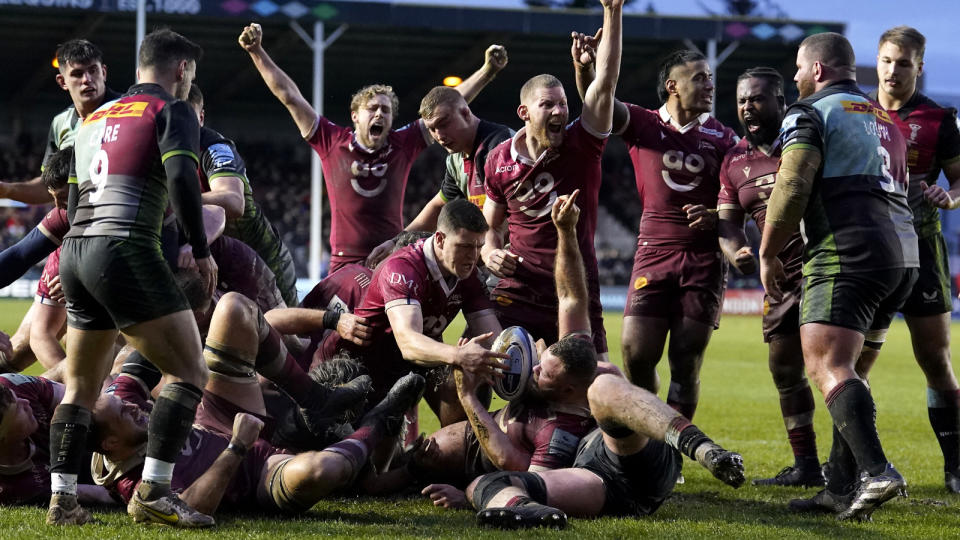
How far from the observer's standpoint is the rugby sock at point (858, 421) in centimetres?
519

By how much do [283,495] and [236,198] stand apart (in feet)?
7.60

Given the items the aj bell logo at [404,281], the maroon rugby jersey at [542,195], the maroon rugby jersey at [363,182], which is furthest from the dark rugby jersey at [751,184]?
the maroon rugby jersey at [363,182]

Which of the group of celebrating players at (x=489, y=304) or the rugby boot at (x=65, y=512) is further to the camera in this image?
the group of celebrating players at (x=489, y=304)

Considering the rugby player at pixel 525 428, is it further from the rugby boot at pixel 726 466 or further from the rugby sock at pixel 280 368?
the rugby boot at pixel 726 466

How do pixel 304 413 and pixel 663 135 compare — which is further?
pixel 663 135

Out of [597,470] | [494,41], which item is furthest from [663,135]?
[494,41]

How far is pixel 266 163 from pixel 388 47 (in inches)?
371

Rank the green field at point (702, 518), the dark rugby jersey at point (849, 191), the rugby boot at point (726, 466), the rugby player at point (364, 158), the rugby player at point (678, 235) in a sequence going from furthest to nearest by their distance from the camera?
the rugby player at point (364, 158), the rugby player at point (678, 235), the dark rugby jersey at point (849, 191), the green field at point (702, 518), the rugby boot at point (726, 466)

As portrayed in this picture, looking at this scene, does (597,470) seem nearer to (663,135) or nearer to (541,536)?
(541,536)

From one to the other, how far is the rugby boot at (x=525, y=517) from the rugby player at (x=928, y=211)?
2750 mm

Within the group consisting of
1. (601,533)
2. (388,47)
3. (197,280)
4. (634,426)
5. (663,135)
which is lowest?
(601,533)

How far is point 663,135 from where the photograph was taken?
7273 millimetres

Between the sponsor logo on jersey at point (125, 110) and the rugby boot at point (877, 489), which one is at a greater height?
the sponsor logo on jersey at point (125, 110)

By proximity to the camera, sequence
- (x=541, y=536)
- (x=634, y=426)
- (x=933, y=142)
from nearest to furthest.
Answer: (x=541, y=536), (x=634, y=426), (x=933, y=142)
